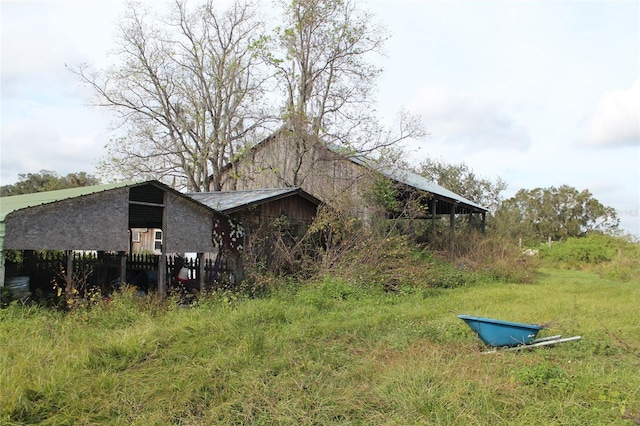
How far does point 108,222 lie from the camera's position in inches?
373

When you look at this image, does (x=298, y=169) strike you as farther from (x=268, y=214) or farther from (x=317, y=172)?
(x=268, y=214)

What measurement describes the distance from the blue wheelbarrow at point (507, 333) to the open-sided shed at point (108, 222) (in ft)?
22.9

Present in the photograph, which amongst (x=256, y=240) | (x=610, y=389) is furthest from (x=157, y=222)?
(x=610, y=389)

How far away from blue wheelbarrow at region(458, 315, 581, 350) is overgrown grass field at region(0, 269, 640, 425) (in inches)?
6.6

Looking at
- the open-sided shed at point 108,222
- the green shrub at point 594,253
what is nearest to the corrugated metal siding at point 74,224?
the open-sided shed at point 108,222

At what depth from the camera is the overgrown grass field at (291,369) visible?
4.59 metres

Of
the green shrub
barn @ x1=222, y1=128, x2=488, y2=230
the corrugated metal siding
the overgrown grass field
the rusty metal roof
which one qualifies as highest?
barn @ x1=222, y1=128, x2=488, y2=230

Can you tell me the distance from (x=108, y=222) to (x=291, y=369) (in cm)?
574

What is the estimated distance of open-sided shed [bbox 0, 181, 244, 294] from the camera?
8.34 meters

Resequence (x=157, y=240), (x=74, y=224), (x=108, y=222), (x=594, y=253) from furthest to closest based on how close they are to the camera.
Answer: (x=157, y=240) < (x=594, y=253) < (x=108, y=222) < (x=74, y=224)

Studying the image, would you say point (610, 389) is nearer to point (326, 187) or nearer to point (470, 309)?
point (470, 309)

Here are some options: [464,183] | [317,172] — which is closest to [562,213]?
[464,183]

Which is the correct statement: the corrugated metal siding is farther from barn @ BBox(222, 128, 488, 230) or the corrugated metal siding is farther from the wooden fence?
barn @ BBox(222, 128, 488, 230)

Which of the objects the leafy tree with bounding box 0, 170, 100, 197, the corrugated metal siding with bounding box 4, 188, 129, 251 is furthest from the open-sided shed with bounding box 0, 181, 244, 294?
the leafy tree with bounding box 0, 170, 100, 197
